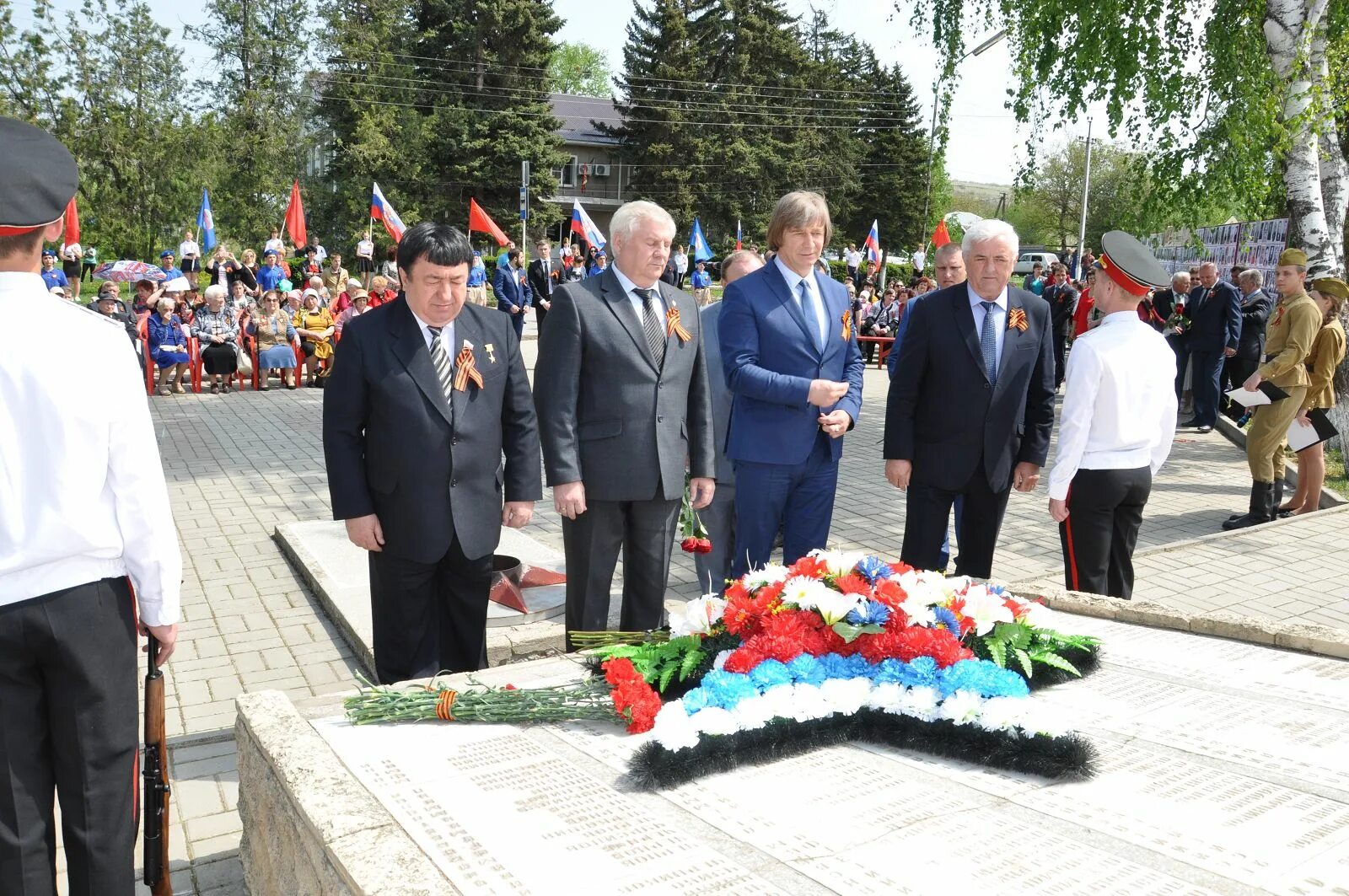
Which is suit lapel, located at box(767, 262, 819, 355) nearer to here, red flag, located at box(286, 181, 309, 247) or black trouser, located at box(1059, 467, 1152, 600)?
black trouser, located at box(1059, 467, 1152, 600)

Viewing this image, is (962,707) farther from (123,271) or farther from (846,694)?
(123,271)

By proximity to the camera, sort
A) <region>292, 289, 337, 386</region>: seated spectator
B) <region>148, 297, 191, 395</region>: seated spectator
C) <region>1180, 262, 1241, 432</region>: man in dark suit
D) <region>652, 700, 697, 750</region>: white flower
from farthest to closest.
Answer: <region>292, 289, 337, 386</region>: seated spectator < <region>148, 297, 191, 395</region>: seated spectator < <region>1180, 262, 1241, 432</region>: man in dark suit < <region>652, 700, 697, 750</region>: white flower

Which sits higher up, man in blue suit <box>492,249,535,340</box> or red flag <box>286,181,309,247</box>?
red flag <box>286,181,309,247</box>

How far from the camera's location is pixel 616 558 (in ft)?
14.5

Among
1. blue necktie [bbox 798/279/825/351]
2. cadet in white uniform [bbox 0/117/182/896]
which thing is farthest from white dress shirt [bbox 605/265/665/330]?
cadet in white uniform [bbox 0/117/182/896]

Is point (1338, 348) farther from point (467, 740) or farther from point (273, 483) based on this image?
point (273, 483)

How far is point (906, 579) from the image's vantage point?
3418mm

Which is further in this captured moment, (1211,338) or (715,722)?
(1211,338)

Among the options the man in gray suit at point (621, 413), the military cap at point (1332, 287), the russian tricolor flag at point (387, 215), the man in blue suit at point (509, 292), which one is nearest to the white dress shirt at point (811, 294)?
the man in gray suit at point (621, 413)

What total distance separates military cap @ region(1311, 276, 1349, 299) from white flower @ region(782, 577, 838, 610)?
725 centimetres

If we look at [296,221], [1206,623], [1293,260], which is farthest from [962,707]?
[296,221]

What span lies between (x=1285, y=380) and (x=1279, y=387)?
0.22ft

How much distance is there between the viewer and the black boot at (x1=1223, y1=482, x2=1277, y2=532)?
27.2ft

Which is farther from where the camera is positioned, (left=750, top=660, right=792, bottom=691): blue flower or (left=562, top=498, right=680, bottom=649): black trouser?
(left=562, top=498, right=680, bottom=649): black trouser
